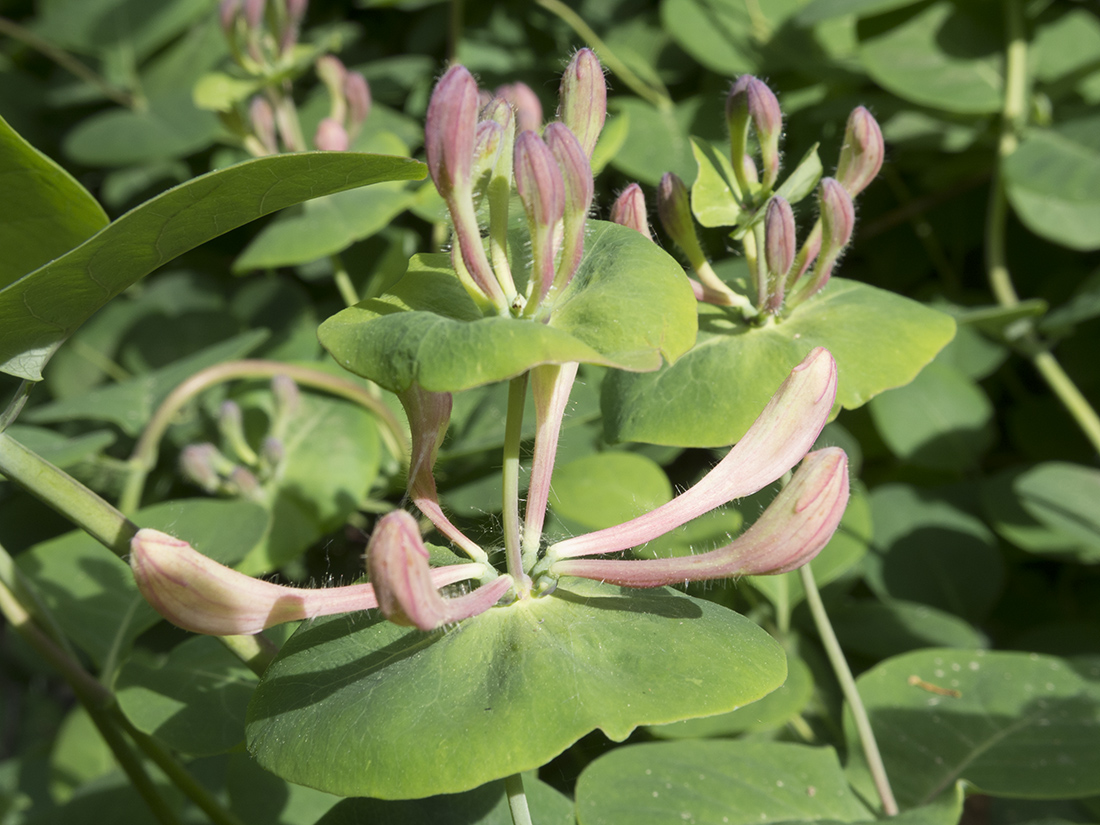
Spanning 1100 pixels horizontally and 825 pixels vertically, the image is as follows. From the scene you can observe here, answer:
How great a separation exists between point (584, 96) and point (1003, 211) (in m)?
1.17

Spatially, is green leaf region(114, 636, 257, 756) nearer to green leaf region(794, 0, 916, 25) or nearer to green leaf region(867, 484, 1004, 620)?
green leaf region(867, 484, 1004, 620)

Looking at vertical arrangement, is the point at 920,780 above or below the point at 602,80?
below

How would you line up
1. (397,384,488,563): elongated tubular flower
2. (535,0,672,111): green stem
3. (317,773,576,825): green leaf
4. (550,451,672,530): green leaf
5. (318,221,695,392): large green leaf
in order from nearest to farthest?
(318,221,695,392): large green leaf
(397,384,488,563): elongated tubular flower
(317,773,576,825): green leaf
(550,451,672,530): green leaf
(535,0,672,111): green stem

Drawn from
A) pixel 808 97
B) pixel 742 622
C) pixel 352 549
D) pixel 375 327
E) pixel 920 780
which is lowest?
pixel 352 549

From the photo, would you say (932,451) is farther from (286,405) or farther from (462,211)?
(462,211)

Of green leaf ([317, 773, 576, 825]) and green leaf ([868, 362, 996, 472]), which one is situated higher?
green leaf ([317, 773, 576, 825])

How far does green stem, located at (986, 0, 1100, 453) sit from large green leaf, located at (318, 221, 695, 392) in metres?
1.02

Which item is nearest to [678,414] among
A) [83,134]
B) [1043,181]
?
[1043,181]

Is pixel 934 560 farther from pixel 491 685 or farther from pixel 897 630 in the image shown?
pixel 491 685

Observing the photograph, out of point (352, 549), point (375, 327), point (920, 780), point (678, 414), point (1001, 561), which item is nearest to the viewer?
point (375, 327)

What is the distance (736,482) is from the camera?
447mm

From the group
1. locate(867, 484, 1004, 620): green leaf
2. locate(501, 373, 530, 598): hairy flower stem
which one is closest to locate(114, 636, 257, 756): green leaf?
locate(501, 373, 530, 598): hairy flower stem

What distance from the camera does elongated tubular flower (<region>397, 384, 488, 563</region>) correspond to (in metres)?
0.46

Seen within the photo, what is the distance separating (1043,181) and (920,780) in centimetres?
83
